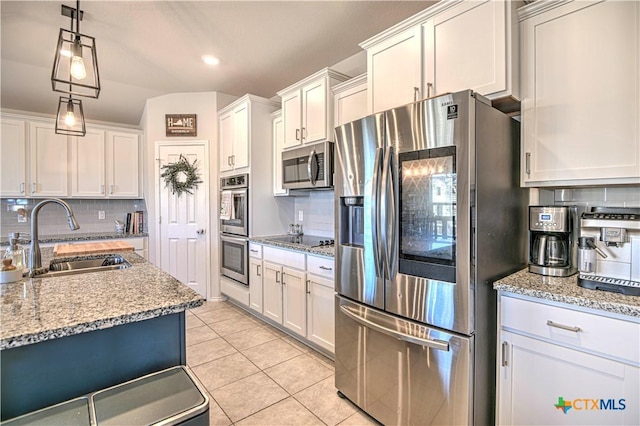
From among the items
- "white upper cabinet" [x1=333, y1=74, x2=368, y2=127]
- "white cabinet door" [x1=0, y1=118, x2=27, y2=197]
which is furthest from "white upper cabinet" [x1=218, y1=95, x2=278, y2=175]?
"white cabinet door" [x1=0, y1=118, x2=27, y2=197]

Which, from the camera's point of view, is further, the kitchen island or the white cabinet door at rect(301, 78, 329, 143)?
the white cabinet door at rect(301, 78, 329, 143)

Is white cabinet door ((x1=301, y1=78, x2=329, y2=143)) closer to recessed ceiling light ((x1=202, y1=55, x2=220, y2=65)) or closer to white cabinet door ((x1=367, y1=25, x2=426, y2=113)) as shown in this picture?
white cabinet door ((x1=367, y1=25, x2=426, y2=113))

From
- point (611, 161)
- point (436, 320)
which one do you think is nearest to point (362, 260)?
point (436, 320)

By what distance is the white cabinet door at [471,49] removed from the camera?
5.33 ft

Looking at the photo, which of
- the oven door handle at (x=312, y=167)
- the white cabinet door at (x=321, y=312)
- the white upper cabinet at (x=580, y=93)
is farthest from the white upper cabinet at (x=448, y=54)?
the white cabinet door at (x=321, y=312)

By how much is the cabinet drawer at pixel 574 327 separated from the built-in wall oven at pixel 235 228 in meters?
2.66

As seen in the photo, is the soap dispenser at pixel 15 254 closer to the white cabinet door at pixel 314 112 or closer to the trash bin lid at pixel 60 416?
the trash bin lid at pixel 60 416

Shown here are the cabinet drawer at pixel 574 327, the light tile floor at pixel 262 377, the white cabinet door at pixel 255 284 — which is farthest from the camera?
the white cabinet door at pixel 255 284

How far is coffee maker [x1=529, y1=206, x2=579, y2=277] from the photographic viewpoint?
160 centimetres

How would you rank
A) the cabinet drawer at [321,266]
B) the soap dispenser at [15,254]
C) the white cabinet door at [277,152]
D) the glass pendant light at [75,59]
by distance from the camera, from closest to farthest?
the soap dispenser at [15,254], the glass pendant light at [75,59], the cabinet drawer at [321,266], the white cabinet door at [277,152]

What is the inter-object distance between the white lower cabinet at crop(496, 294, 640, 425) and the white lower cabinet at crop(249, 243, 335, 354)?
4.09ft

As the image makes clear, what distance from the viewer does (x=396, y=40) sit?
2045mm

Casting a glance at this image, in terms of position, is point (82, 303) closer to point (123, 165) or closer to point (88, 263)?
point (88, 263)

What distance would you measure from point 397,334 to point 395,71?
162 cm
